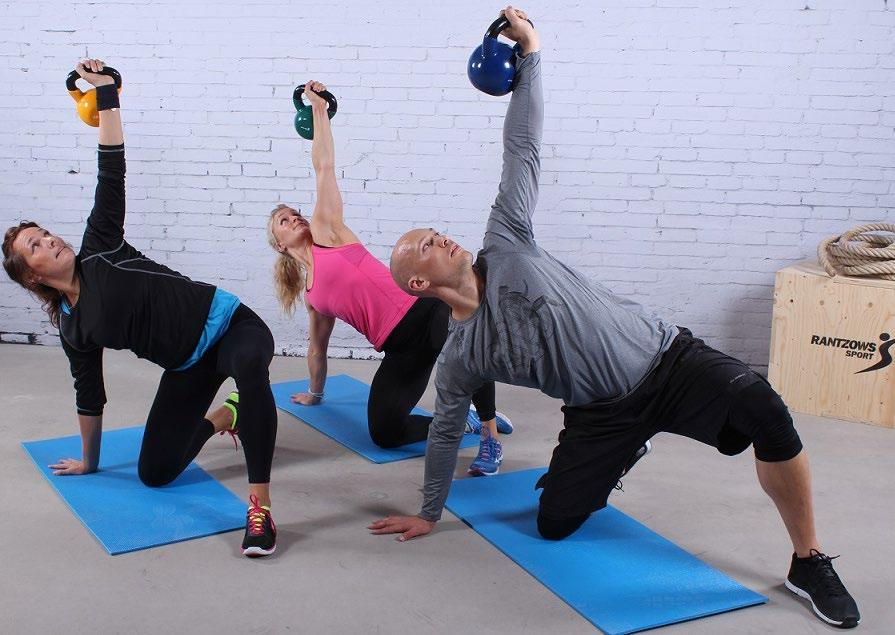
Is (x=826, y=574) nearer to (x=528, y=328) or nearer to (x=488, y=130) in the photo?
(x=528, y=328)

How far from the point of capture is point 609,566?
2.75 meters

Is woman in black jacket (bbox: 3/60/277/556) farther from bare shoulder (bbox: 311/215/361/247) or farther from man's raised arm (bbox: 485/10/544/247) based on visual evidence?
man's raised arm (bbox: 485/10/544/247)

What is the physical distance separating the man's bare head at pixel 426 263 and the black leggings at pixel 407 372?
0.99m

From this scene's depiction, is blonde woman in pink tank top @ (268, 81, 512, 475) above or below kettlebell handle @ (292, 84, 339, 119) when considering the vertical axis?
below

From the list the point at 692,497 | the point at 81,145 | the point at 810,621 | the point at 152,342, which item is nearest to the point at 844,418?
the point at 692,497

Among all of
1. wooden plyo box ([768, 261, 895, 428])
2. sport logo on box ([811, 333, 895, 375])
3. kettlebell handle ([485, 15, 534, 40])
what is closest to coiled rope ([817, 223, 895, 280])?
wooden plyo box ([768, 261, 895, 428])

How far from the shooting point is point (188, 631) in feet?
7.72

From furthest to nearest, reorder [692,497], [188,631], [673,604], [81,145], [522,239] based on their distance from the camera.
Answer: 1. [81,145]
2. [692,497]
3. [522,239]
4. [673,604]
5. [188,631]

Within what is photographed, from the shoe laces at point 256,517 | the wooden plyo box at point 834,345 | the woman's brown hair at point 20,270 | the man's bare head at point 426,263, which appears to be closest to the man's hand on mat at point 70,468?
the woman's brown hair at point 20,270

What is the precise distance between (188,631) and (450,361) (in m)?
1.01

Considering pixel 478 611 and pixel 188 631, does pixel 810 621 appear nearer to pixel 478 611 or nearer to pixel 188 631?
pixel 478 611

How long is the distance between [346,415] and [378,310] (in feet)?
2.68

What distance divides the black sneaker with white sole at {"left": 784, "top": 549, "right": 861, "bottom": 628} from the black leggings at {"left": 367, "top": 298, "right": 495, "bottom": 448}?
1.36m

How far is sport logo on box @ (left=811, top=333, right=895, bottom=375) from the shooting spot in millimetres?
4160
